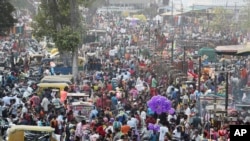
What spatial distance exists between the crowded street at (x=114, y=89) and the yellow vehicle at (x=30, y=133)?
0.07 ft

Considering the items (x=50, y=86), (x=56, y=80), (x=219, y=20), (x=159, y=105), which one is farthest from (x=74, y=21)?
(x=219, y=20)

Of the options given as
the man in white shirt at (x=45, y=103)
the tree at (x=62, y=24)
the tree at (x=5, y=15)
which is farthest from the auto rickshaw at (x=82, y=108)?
the tree at (x=5, y=15)

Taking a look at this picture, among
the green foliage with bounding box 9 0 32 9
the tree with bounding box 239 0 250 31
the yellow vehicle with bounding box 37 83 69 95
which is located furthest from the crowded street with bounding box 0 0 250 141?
the green foliage with bounding box 9 0 32 9

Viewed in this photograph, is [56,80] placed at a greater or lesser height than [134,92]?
greater

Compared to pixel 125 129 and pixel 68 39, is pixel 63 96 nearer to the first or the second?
pixel 125 129

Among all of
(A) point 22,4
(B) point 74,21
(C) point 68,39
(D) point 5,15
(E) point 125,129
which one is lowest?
(E) point 125,129

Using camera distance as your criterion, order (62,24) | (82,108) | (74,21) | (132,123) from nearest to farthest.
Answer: (132,123) < (82,108) < (74,21) < (62,24)

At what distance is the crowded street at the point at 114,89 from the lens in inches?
620

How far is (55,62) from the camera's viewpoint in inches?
1217

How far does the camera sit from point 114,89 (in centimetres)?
2366

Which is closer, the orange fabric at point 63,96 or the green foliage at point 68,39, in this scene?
the orange fabric at point 63,96

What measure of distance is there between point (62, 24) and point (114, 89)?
6.46 meters

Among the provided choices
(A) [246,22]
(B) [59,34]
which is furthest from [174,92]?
(A) [246,22]

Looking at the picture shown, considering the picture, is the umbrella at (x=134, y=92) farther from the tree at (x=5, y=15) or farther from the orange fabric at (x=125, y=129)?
the tree at (x=5, y=15)
